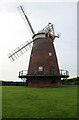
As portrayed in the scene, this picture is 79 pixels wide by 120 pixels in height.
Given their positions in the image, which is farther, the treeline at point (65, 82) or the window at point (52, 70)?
the treeline at point (65, 82)

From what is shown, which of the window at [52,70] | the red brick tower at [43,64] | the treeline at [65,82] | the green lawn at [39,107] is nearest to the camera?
the green lawn at [39,107]

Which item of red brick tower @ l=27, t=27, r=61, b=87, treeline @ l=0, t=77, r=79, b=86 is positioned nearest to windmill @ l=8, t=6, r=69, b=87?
red brick tower @ l=27, t=27, r=61, b=87

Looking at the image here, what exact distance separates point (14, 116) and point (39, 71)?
1594 cm

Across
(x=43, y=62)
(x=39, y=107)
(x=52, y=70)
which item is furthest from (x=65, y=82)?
(x=39, y=107)

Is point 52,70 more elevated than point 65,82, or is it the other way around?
point 52,70

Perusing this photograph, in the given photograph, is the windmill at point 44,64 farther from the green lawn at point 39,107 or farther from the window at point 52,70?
the green lawn at point 39,107

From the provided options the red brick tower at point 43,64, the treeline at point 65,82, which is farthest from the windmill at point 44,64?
the treeline at point 65,82

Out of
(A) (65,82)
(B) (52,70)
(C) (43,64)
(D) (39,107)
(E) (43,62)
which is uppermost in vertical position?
(E) (43,62)

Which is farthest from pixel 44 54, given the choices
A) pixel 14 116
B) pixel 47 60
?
pixel 14 116

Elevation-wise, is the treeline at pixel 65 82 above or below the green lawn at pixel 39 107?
below

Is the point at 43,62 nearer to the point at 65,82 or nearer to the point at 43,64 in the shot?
the point at 43,64

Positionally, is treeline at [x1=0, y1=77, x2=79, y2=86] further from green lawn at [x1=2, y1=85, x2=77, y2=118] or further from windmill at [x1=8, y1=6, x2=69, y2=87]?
green lawn at [x1=2, y1=85, x2=77, y2=118]

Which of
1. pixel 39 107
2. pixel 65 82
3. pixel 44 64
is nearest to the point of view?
pixel 39 107

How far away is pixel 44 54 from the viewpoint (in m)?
21.9
